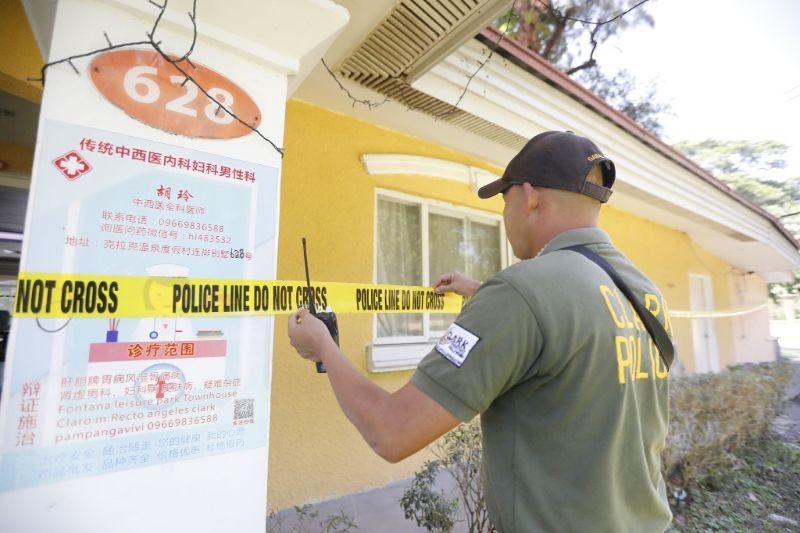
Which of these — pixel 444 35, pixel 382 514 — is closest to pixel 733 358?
pixel 382 514

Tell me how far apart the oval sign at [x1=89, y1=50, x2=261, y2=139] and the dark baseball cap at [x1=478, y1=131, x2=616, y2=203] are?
41.1 inches

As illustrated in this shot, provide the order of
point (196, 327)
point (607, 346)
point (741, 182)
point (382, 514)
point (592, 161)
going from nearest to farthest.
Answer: point (607, 346), point (592, 161), point (196, 327), point (382, 514), point (741, 182)

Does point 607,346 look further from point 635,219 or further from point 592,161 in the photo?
point 635,219

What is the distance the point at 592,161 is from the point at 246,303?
1280mm

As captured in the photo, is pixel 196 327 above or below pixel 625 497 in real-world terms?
above

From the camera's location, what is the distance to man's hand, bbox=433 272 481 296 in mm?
2285

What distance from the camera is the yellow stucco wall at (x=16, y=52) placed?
2.33 metres

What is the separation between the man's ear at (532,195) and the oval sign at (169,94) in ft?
3.47

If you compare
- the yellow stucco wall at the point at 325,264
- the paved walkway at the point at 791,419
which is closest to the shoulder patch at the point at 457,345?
the yellow stucco wall at the point at 325,264

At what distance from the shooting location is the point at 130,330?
1294mm

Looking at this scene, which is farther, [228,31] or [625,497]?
[228,31]

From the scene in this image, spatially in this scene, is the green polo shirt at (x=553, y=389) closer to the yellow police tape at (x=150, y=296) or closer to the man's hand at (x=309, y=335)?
the man's hand at (x=309, y=335)

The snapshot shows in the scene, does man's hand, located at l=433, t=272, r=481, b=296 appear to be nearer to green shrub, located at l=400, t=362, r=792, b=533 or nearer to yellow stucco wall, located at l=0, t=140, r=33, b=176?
green shrub, located at l=400, t=362, r=792, b=533

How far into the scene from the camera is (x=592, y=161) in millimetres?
1294
